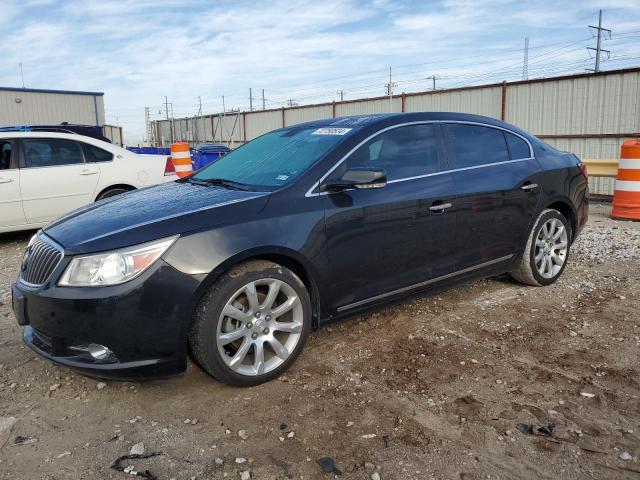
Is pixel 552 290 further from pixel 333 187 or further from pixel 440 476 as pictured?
pixel 440 476

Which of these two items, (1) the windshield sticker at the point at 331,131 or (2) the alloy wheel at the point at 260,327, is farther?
(1) the windshield sticker at the point at 331,131

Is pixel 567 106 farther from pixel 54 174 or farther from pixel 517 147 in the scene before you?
pixel 54 174

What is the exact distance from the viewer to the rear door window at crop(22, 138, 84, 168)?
7.21m

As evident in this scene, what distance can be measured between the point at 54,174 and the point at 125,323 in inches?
210

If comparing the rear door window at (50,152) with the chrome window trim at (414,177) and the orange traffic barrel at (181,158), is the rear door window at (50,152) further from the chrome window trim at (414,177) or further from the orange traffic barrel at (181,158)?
the chrome window trim at (414,177)

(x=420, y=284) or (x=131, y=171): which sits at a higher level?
(x=131, y=171)

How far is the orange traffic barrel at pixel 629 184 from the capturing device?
320 inches

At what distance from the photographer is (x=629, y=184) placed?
823cm

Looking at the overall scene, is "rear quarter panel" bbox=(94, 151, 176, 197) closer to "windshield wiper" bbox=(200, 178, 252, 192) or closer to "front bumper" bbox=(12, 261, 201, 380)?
"windshield wiper" bbox=(200, 178, 252, 192)

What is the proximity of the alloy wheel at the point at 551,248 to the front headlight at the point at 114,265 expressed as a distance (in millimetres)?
3413

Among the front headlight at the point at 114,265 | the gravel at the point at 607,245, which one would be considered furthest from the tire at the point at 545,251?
the front headlight at the point at 114,265

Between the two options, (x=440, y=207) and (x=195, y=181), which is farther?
(x=195, y=181)

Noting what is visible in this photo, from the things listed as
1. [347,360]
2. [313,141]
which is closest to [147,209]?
[313,141]

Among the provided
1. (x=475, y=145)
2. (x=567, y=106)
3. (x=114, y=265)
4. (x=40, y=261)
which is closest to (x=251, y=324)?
(x=114, y=265)
